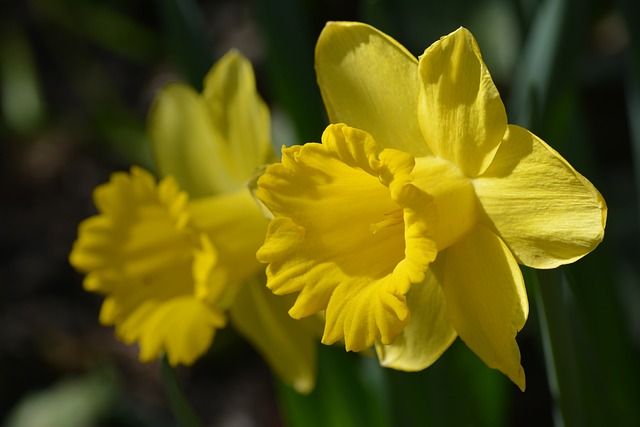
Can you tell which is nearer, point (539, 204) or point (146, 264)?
point (539, 204)

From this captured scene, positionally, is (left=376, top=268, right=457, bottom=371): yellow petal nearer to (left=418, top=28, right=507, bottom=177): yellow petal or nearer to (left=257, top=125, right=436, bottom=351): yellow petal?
(left=257, top=125, right=436, bottom=351): yellow petal

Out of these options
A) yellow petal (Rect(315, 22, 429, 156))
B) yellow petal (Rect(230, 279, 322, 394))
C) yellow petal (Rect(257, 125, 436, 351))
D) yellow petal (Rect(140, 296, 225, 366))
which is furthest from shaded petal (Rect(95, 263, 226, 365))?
yellow petal (Rect(315, 22, 429, 156))

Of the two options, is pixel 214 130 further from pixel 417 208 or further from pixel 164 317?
pixel 417 208

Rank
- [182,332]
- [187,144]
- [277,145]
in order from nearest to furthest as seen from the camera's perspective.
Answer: [182,332] < [187,144] < [277,145]

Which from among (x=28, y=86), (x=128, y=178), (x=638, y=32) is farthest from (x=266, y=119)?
(x=28, y=86)

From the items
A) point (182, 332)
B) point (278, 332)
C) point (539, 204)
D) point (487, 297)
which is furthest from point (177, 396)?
point (539, 204)

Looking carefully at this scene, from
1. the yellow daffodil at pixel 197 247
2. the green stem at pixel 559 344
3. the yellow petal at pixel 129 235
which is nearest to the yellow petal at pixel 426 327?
the green stem at pixel 559 344

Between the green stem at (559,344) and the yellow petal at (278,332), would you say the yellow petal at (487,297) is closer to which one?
the green stem at (559,344)
